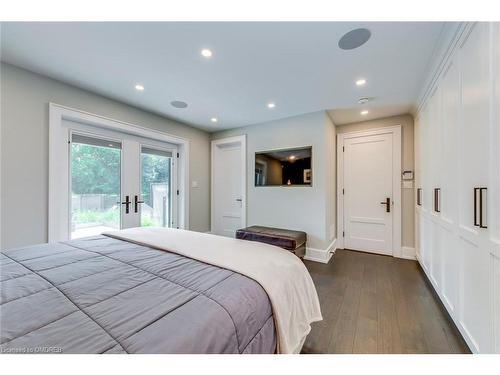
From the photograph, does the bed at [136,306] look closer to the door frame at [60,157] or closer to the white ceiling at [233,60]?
Result: the door frame at [60,157]

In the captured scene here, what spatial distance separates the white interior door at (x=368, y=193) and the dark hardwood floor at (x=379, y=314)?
729 mm

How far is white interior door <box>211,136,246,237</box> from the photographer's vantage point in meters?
4.21


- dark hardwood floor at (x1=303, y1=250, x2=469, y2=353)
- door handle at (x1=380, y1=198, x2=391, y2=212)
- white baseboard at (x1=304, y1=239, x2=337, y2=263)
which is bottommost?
dark hardwood floor at (x1=303, y1=250, x2=469, y2=353)

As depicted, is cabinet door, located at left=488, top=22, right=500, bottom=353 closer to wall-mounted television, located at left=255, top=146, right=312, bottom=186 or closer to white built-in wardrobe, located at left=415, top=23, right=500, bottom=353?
white built-in wardrobe, located at left=415, top=23, right=500, bottom=353

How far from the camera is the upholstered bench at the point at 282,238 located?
9.62 feet

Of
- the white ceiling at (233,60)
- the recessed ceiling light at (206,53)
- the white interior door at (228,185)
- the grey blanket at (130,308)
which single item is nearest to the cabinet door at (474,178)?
the white ceiling at (233,60)

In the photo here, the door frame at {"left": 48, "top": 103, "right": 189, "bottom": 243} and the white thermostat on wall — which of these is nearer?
the door frame at {"left": 48, "top": 103, "right": 189, "bottom": 243}

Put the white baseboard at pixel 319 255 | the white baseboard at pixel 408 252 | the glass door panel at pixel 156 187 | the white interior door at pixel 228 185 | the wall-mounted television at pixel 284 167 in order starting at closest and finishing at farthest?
the white baseboard at pixel 319 255 → the white baseboard at pixel 408 252 → the wall-mounted television at pixel 284 167 → the glass door panel at pixel 156 187 → the white interior door at pixel 228 185

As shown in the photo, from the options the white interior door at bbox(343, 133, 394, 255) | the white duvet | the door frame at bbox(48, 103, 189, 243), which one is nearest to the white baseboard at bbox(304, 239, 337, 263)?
the white interior door at bbox(343, 133, 394, 255)

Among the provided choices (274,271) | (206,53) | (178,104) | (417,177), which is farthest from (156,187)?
(417,177)

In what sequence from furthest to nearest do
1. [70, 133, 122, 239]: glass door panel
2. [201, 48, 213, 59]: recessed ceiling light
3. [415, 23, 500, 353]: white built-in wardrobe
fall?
[70, 133, 122, 239]: glass door panel, [201, 48, 213, 59]: recessed ceiling light, [415, 23, 500, 353]: white built-in wardrobe

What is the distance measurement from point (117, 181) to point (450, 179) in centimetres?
412

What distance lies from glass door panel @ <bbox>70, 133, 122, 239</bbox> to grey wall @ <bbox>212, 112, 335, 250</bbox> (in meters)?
2.31

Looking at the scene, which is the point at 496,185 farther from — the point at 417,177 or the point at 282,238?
the point at 417,177
